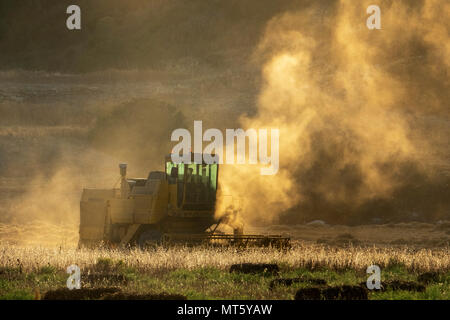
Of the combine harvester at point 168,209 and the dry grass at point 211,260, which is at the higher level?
the combine harvester at point 168,209

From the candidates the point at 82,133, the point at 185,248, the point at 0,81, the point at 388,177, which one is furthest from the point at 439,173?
the point at 0,81

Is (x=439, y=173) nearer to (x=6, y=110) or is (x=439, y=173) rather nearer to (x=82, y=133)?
(x=82, y=133)

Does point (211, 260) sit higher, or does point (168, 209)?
point (168, 209)

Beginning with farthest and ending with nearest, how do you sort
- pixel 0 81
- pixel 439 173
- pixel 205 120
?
1. pixel 0 81
2. pixel 205 120
3. pixel 439 173

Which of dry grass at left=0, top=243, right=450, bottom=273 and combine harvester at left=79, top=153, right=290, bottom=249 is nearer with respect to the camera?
dry grass at left=0, top=243, right=450, bottom=273

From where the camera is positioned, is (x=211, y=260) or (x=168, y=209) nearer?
(x=211, y=260)

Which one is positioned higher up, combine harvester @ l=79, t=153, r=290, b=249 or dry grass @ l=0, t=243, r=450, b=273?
combine harvester @ l=79, t=153, r=290, b=249

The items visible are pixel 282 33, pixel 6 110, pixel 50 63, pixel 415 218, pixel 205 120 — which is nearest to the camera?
pixel 415 218

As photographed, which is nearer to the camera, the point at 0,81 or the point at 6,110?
the point at 6,110

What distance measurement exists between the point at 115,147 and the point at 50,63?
4652 centimetres

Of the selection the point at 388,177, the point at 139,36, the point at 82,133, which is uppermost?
the point at 139,36

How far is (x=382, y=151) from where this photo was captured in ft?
238

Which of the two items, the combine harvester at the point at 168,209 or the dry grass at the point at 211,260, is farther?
the combine harvester at the point at 168,209

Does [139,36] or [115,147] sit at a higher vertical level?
[139,36]
